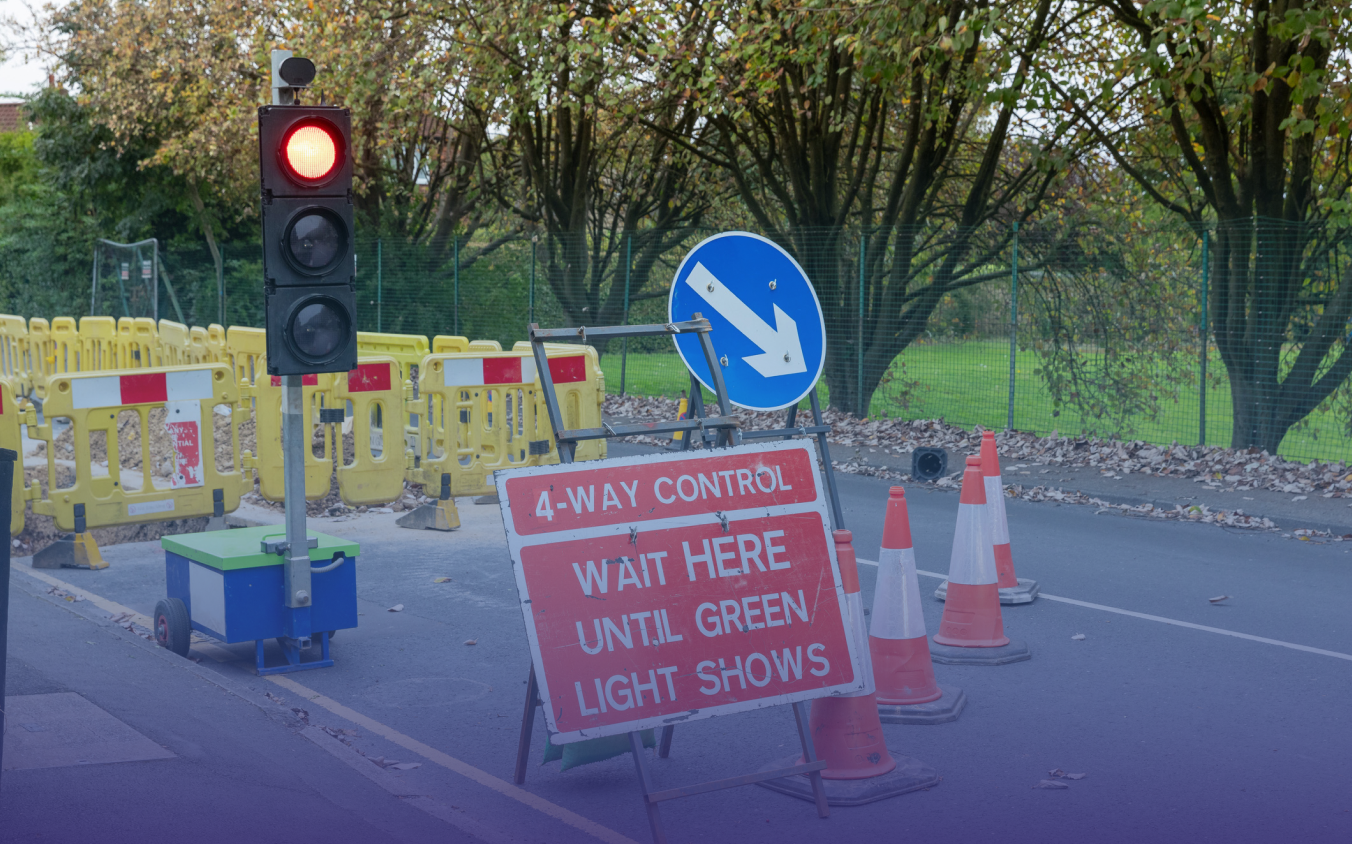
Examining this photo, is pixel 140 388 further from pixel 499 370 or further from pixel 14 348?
pixel 14 348

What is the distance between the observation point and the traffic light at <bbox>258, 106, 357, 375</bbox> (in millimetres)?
6457

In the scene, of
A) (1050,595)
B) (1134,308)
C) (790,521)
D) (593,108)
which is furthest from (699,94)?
(790,521)

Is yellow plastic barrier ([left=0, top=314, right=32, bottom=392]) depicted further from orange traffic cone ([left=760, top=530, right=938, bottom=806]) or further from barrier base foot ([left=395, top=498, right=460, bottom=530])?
orange traffic cone ([left=760, top=530, right=938, bottom=806])

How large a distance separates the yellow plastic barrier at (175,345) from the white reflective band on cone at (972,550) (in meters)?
13.1

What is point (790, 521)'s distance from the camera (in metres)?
4.96

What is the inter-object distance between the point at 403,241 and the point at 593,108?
7.11 metres

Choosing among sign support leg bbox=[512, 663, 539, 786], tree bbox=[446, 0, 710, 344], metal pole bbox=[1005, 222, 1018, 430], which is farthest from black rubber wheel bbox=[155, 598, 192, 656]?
metal pole bbox=[1005, 222, 1018, 430]

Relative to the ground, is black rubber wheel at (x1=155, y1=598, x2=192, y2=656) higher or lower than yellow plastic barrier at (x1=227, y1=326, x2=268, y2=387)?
lower

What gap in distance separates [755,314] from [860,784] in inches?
90.1

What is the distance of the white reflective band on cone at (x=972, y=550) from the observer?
260 inches

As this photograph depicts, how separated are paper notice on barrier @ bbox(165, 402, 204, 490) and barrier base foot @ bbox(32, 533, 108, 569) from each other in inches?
32.3

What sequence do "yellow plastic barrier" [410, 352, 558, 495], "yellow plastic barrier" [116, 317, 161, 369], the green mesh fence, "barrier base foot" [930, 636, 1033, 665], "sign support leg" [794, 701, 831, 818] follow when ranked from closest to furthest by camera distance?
1. "sign support leg" [794, 701, 831, 818]
2. "barrier base foot" [930, 636, 1033, 665]
3. "yellow plastic barrier" [410, 352, 558, 495]
4. the green mesh fence
5. "yellow plastic barrier" [116, 317, 161, 369]

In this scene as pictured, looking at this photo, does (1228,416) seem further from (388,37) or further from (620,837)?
(388,37)

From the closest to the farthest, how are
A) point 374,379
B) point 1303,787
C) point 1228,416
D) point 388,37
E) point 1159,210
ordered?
point 1303,787 → point 374,379 → point 1228,416 → point 1159,210 → point 388,37
